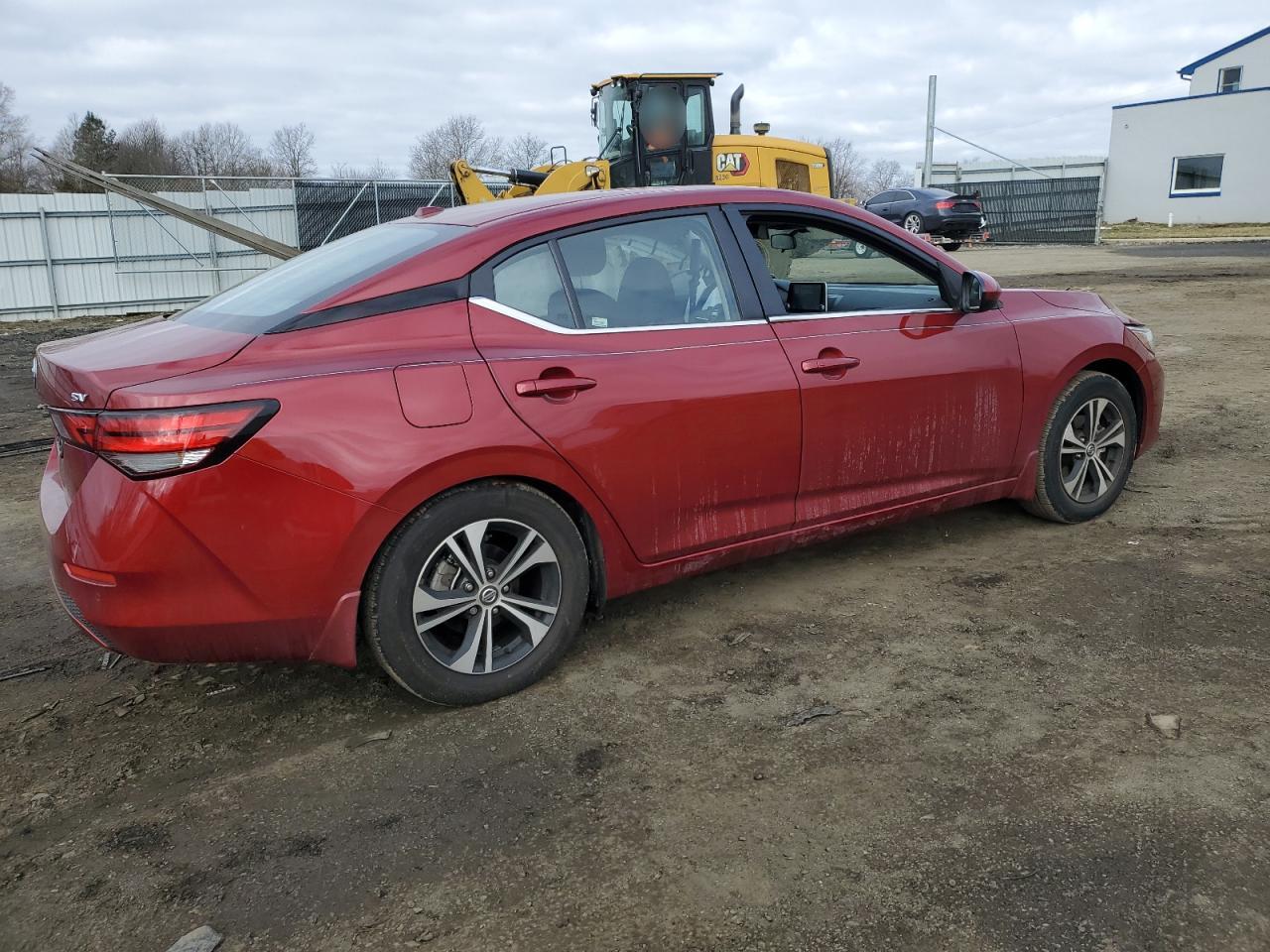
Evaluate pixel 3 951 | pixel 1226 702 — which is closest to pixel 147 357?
pixel 3 951

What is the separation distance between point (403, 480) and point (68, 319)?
765 inches

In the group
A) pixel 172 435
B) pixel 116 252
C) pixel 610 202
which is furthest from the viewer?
pixel 116 252

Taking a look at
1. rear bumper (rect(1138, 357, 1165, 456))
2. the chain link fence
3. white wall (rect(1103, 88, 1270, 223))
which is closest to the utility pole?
white wall (rect(1103, 88, 1270, 223))

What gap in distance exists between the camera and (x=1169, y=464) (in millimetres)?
5809

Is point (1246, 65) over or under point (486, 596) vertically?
over

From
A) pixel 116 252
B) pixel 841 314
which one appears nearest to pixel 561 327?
pixel 841 314

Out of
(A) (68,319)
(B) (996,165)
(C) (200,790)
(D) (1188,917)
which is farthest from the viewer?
(B) (996,165)

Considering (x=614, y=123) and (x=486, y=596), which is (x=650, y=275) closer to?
(x=486, y=596)

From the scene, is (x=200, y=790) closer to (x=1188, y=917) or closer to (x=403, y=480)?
(x=403, y=480)

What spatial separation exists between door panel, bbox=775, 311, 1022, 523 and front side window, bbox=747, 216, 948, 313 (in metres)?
0.11

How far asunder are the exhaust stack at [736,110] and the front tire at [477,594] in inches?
472

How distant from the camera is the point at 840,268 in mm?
4844

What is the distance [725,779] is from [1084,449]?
2797mm

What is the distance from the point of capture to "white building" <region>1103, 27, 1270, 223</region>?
36.8 m
